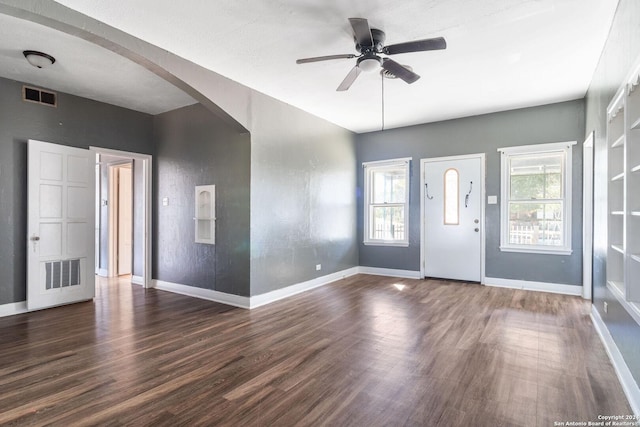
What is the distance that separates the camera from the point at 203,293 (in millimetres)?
4738

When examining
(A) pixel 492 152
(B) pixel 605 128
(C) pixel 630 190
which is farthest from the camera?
(A) pixel 492 152

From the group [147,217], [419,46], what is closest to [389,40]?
[419,46]

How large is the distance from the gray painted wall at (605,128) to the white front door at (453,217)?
5.95 ft

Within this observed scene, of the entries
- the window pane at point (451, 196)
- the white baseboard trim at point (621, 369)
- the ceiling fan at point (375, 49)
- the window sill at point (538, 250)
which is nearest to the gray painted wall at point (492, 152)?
the window sill at point (538, 250)

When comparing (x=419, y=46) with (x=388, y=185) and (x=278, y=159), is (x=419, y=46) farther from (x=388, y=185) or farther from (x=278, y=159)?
(x=388, y=185)

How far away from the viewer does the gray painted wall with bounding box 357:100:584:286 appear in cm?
479

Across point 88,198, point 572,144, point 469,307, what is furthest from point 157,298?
point 572,144

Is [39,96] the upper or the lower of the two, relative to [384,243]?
upper

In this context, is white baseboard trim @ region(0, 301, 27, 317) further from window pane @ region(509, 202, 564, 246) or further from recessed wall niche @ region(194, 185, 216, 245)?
window pane @ region(509, 202, 564, 246)

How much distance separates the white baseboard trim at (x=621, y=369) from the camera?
2.00 m

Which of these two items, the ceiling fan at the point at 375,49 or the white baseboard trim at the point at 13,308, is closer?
the ceiling fan at the point at 375,49

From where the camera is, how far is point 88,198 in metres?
4.60

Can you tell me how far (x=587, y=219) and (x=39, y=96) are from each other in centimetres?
736

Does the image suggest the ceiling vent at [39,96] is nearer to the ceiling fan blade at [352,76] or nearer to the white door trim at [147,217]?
the white door trim at [147,217]
